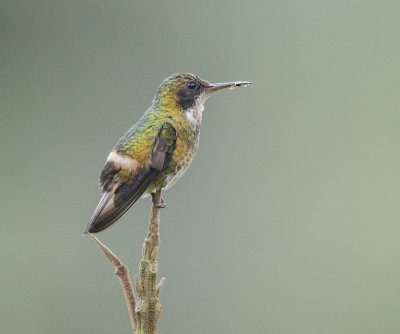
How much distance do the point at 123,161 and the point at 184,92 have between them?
36 cm

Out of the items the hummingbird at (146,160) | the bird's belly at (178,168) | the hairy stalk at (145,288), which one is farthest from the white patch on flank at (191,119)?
the hairy stalk at (145,288)

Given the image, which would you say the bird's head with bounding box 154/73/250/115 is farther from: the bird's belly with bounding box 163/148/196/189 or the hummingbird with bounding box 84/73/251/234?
the bird's belly with bounding box 163/148/196/189

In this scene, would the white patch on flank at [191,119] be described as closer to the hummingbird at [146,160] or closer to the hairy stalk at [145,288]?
the hummingbird at [146,160]

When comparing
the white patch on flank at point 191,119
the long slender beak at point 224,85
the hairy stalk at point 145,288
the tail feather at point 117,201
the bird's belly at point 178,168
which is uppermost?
the long slender beak at point 224,85

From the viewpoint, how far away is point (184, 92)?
1462mm

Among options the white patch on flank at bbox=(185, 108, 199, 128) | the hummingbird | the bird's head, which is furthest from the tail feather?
the bird's head

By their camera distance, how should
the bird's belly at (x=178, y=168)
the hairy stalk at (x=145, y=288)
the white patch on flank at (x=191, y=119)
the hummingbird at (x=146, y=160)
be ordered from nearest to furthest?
the hairy stalk at (x=145, y=288) → the hummingbird at (x=146, y=160) → the bird's belly at (x=178, y=168) → the white patch on flank at (x=191, y=119)

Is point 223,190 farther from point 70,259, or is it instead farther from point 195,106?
point 195,106

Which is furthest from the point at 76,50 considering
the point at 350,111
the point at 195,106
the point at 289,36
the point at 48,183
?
the point at 195,106

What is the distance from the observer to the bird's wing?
100 cm

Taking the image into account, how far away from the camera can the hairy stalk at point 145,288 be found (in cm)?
93

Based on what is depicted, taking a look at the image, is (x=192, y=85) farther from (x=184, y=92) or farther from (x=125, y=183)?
(x=125, y=183)

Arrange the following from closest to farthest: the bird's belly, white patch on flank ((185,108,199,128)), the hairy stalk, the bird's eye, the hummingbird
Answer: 1. the hairy stalk
2. the hummingbird
3. the bird's belly
4. white patch on flank ((185,108,199,128))
5. the bird's eye

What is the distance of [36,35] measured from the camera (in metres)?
6.46
